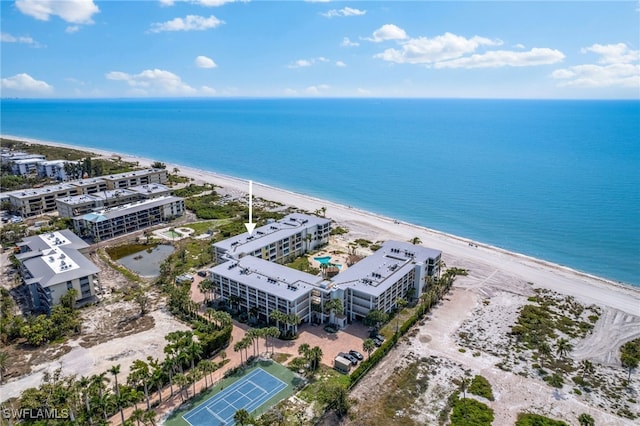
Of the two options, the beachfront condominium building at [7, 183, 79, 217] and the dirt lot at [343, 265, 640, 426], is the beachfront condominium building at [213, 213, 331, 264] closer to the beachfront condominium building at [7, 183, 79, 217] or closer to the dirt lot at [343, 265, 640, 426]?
the dirt lot at [343, 265, 640, 426]

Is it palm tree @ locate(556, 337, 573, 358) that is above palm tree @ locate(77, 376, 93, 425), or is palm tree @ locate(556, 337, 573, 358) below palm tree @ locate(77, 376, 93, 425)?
below

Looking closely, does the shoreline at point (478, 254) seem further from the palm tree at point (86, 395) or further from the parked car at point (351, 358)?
the palm tree at point (86, 395)

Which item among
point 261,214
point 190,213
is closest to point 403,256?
point 261,214

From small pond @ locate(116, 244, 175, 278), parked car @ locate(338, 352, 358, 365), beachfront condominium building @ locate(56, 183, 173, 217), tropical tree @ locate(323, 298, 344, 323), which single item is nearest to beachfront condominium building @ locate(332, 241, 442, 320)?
tropical tree @ locate(323, 298, 344, 323)

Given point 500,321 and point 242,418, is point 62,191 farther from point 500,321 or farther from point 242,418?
point 500,321

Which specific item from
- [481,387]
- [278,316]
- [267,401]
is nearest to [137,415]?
[267,401]

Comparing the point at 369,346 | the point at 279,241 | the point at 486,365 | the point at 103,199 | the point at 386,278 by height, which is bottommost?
the point at 486,365

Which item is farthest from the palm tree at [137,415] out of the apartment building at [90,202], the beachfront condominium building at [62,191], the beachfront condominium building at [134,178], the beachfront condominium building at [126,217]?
the beachfront condominium building at [134,178]
